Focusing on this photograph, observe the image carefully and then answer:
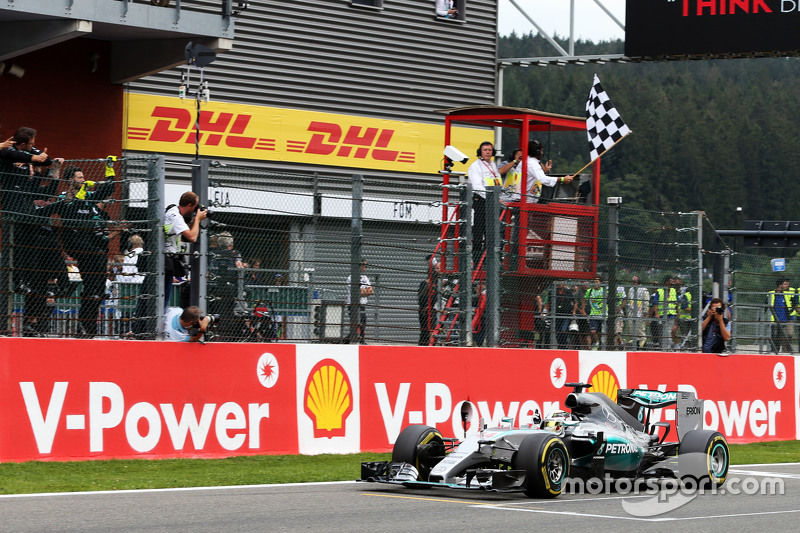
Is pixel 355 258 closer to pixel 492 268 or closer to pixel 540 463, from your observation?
pixel 492 268

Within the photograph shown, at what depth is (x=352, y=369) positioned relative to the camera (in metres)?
13.1

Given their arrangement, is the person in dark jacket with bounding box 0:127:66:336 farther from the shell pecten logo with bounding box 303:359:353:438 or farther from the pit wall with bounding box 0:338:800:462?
the shell pecten logo with bounding box 303:359:353:438

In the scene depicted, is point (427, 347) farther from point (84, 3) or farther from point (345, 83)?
point (345, 83)

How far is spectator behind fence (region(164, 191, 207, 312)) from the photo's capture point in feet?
39.9

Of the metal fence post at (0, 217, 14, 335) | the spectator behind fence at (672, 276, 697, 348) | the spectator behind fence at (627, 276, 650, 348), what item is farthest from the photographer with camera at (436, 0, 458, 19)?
the metal fence post at (0, 217, 14, 335)

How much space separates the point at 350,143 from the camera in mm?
23719

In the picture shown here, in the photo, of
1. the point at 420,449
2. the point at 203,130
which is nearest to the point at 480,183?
the point at 420,449

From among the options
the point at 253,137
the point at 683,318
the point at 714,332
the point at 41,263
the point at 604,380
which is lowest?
the point at 604,380

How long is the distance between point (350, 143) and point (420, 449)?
1410 centimetres

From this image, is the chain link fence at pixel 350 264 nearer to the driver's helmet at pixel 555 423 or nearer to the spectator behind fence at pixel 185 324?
the spectator behind fence at pixel 185 324

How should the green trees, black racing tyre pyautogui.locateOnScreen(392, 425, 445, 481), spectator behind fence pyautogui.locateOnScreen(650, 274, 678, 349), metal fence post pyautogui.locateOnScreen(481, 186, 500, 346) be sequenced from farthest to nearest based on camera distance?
the green trees, spectator behind fence pyautogui.locateOnScreen(650, 274, 678, 349), metal fence post pyautogui.locateOnScreen(481, 186, 500, 346), black racing tyre pyautogui.locateOnScreen(392, 425, 445, 481)

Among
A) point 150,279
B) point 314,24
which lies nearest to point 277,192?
point 150,279

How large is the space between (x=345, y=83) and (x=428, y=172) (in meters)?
2.43

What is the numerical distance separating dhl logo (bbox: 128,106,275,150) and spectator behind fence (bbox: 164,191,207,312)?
8.78m
